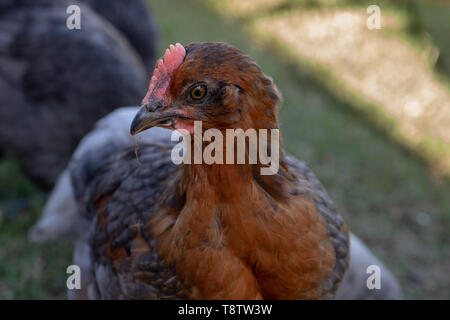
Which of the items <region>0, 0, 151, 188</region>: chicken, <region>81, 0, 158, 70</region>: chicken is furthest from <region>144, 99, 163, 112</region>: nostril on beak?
<region>81, 0, 158, 70</region>: chicken

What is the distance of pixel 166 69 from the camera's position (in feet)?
5.64

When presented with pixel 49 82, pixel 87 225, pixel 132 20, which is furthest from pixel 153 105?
pixel 132 20

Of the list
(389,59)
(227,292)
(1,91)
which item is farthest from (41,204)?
(389,59)

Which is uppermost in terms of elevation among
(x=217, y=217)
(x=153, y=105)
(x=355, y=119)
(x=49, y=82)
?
(x=355, y=119)

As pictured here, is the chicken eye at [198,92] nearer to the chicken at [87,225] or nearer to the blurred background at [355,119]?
the chicken at [87,225]

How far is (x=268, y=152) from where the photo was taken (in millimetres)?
1874

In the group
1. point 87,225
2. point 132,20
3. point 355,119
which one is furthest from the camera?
point 355,119

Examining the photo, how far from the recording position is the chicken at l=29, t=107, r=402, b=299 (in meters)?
2.70

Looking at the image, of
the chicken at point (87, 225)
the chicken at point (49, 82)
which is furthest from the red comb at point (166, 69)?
the chicken at point (49, 82)

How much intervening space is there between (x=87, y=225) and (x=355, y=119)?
366 cm

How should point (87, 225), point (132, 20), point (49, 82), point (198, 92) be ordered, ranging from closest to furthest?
point (198, 92), point (87, 225), point (49, 82), point (132, 20)

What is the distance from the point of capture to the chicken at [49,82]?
358cm

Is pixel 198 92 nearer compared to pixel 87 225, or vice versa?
pixel 198 92

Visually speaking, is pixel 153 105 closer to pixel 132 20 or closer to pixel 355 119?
pixel 132 20
